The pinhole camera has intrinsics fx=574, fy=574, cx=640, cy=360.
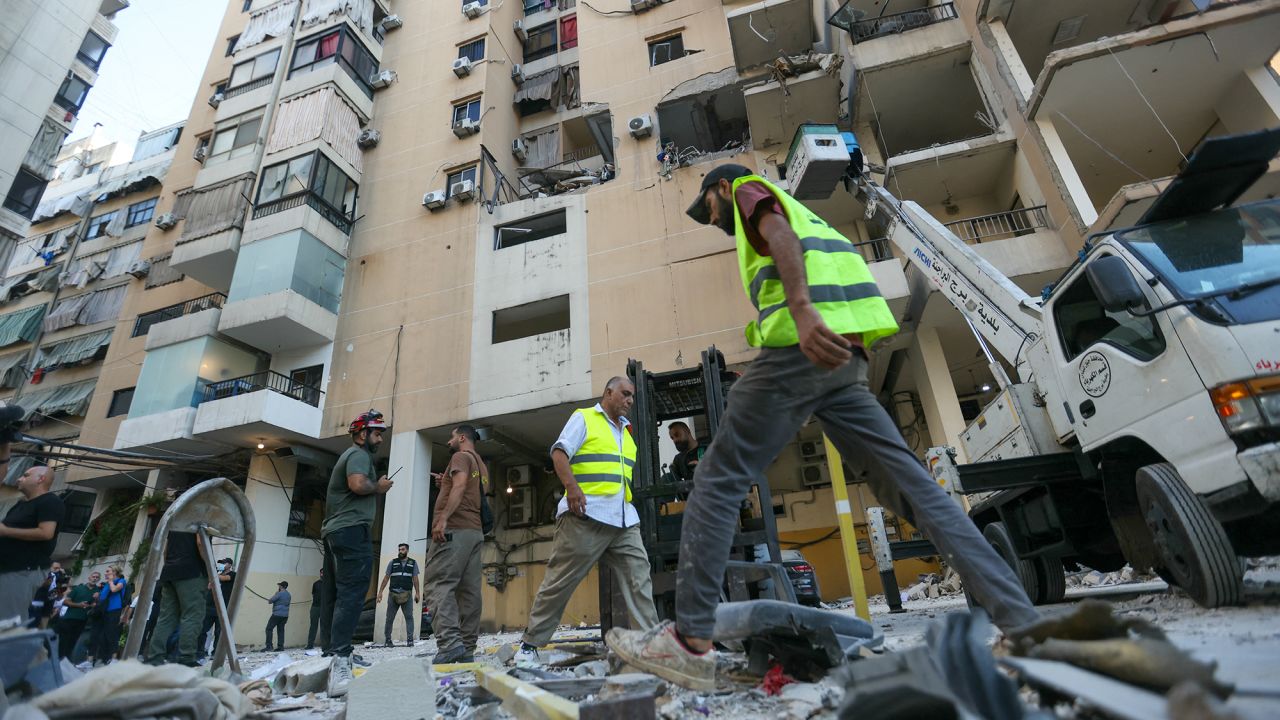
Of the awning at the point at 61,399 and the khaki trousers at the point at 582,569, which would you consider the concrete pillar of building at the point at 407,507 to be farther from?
the awning at the point at 61,399

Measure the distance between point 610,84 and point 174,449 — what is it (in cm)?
1509

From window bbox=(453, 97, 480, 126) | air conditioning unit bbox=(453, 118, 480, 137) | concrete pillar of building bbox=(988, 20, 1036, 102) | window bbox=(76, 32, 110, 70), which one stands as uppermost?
window bbox=(76, 32, 110, 70)

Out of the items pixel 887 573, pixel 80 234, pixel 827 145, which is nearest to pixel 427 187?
Answer: pixel 827 145

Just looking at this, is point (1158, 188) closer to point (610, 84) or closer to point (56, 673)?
point (56, 673)

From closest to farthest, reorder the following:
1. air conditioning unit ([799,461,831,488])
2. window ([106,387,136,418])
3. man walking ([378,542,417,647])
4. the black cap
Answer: the black cap, man walking ([378,542,417,647]), air conditioning unit ([799,461,831,488]), window ([106,387,136,418])

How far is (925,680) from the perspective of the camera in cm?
100

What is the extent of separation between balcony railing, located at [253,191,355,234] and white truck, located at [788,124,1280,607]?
16625 mm

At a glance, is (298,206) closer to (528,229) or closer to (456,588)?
(528,229)

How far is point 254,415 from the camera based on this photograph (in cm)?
1295

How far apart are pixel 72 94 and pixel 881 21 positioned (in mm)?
25331

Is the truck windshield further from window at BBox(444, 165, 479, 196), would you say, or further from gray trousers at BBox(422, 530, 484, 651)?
window at BBox(444, 165, 479, 196)

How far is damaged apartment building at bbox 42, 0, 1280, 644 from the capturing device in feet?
34.2

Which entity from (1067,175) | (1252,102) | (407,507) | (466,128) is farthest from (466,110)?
(1252,102)

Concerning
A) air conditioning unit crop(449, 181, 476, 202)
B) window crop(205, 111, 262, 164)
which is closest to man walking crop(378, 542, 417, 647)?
air conditioning unit crop(449, 181, 476, 202)
